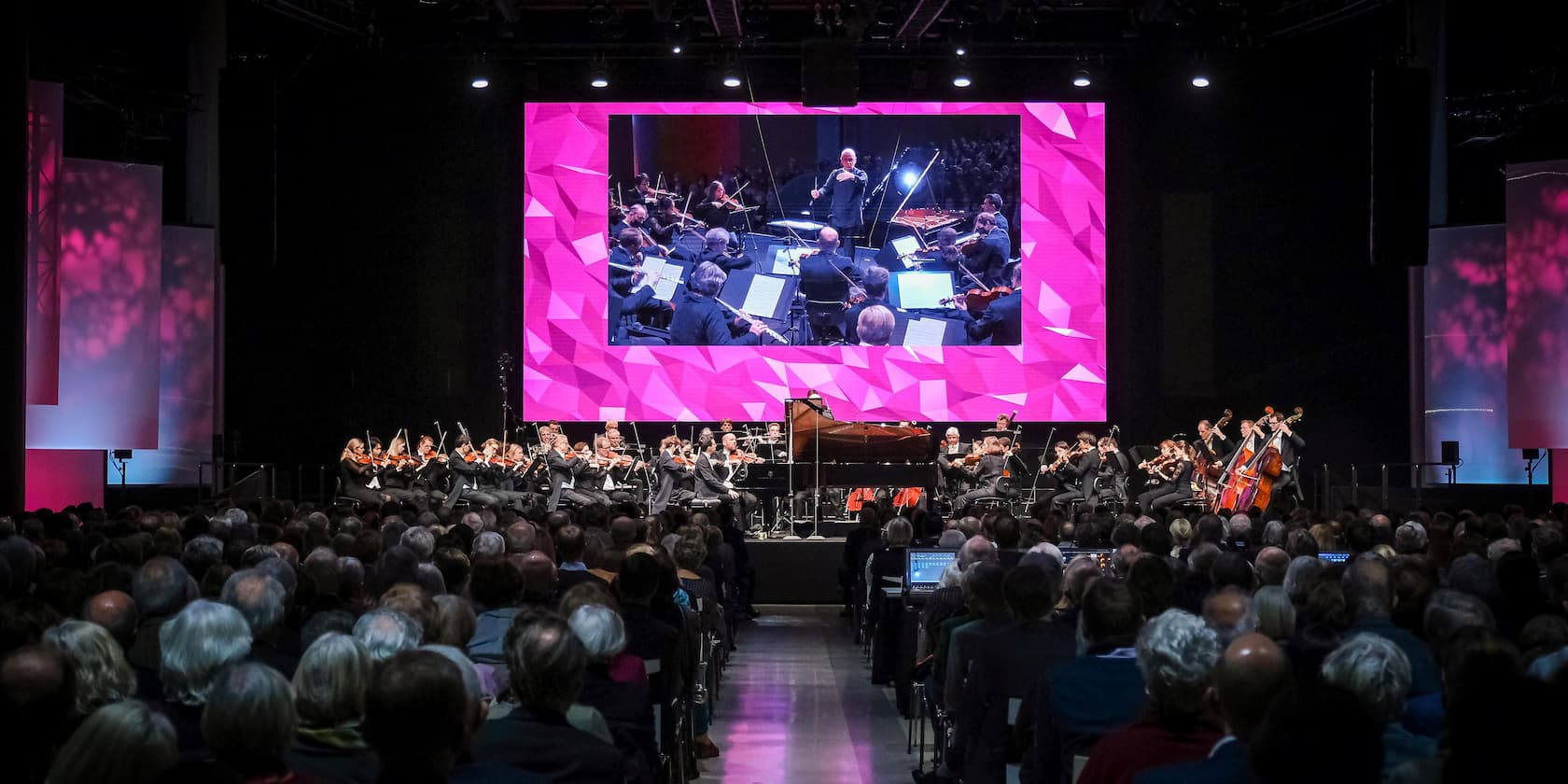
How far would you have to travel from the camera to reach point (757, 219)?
19.4 meters

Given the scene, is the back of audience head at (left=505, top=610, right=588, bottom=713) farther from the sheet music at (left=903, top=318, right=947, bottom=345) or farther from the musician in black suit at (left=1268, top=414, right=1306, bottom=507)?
the sheet music at (left=903, top=318, right=947, bottom=345)

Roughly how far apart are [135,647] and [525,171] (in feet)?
49.5

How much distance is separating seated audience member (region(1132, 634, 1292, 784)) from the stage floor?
11.4 m

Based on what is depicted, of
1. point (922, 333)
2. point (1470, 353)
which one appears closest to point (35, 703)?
point (922, 333)

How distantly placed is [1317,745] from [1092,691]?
1.76 meters

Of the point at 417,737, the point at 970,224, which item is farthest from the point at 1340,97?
the point at 417,737

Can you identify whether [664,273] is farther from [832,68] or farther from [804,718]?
[804,718]

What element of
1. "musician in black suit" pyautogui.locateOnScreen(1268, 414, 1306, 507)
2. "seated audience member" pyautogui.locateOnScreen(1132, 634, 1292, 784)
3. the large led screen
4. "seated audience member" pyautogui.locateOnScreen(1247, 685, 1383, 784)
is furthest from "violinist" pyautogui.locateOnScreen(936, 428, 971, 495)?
"seated audience member" pyautogui.locateOnScreen(1247, 685, 1383, 784)

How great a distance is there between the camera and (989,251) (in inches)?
765

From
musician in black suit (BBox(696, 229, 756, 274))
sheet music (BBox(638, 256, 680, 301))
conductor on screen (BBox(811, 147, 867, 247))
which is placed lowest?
sheet music (BBox(638, 256, 680, 301))

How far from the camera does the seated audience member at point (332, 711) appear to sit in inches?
129

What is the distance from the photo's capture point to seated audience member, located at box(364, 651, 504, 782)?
2621mm

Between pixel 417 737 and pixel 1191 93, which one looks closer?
pixel 417 737

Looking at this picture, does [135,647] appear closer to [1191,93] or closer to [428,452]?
[428,452]
